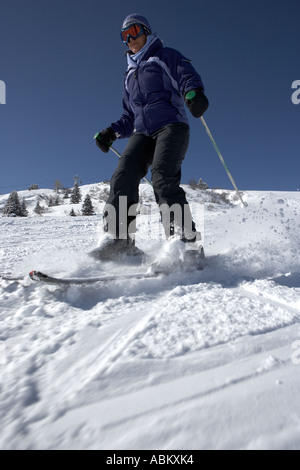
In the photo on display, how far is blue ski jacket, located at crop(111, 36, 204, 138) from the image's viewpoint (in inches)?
75.0

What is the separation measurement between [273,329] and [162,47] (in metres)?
2.29

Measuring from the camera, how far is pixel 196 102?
1727 millimetres

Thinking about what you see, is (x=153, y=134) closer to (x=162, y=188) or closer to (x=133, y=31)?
(x=162, y=188)

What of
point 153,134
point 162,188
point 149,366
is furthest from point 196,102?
point 149,366

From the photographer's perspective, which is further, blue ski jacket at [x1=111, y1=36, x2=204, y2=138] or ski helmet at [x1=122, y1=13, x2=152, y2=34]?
ski helmet at [x1=122, y1=13, x2=152, y2=34]

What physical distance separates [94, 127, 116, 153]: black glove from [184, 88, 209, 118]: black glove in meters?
0.87

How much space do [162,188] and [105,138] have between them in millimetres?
1022

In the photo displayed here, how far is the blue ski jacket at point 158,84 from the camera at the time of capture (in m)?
1.90

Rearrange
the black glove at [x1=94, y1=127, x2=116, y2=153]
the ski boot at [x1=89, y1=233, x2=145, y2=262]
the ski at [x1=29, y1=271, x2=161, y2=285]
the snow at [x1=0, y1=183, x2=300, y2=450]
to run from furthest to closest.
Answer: the black glove at [x1=94, y1=127, x2=116, y2=153], the ski boot at [x1=89, y1=233, x2=145, y2=262], the ski at [x1=29, y1=271, x2=161, y2=285], the snow at [x1=0, y1=183, x2=300, y2=450]

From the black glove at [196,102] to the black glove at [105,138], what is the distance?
34.4 inches

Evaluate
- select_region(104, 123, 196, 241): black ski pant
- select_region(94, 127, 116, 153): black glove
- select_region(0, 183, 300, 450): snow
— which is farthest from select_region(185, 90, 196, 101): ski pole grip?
select_region(0, 183, 300, 450): snow

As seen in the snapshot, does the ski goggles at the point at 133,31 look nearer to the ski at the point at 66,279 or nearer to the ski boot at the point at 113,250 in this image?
the ski boot at the point at 113,250

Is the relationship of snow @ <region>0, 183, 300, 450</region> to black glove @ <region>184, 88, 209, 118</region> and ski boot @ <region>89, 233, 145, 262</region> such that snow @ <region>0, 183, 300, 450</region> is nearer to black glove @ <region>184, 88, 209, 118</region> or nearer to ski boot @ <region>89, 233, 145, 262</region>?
ski boot @ <region>89, 233, 145, 262</region>

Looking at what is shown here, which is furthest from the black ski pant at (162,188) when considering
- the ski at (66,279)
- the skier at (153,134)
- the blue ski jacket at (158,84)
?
the ski at (66,279)
